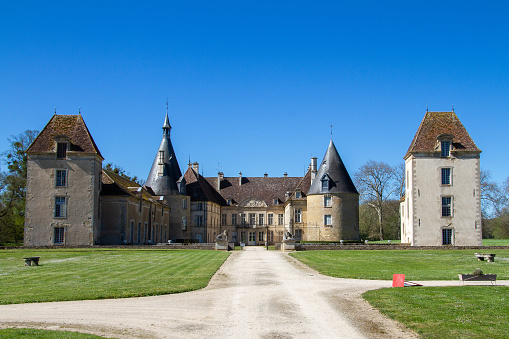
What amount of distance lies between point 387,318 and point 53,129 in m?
35.5

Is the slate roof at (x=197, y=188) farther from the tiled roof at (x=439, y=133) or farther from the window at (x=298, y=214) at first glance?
the tiled roof at (x=439, y=133)

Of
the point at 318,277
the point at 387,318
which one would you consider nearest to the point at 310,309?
the point at 387,318

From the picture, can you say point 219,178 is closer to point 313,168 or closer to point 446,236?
point 313,168

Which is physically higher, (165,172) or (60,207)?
(165,172)

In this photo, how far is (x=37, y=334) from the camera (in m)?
8.70

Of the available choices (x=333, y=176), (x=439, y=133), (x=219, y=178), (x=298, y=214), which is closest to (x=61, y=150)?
(x=333, y=176)

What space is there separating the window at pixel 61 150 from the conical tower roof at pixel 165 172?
48.9 feet

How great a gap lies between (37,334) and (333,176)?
43410 millimetres

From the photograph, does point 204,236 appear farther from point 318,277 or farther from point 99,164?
point 318,277

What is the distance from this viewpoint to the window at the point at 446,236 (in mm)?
39906

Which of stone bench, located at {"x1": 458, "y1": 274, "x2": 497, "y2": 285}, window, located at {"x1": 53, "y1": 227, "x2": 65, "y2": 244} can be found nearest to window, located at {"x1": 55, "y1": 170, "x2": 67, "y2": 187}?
window, located at {"x1": 53, "y1": 227, "x2": 65, "y2": 244}

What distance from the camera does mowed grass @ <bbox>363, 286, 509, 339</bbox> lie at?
9008 millimetres

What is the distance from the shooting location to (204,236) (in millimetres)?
55094

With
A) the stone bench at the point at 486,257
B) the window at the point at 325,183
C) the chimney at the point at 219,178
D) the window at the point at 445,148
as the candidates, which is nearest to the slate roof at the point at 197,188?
the chimney at the point at 219,178
